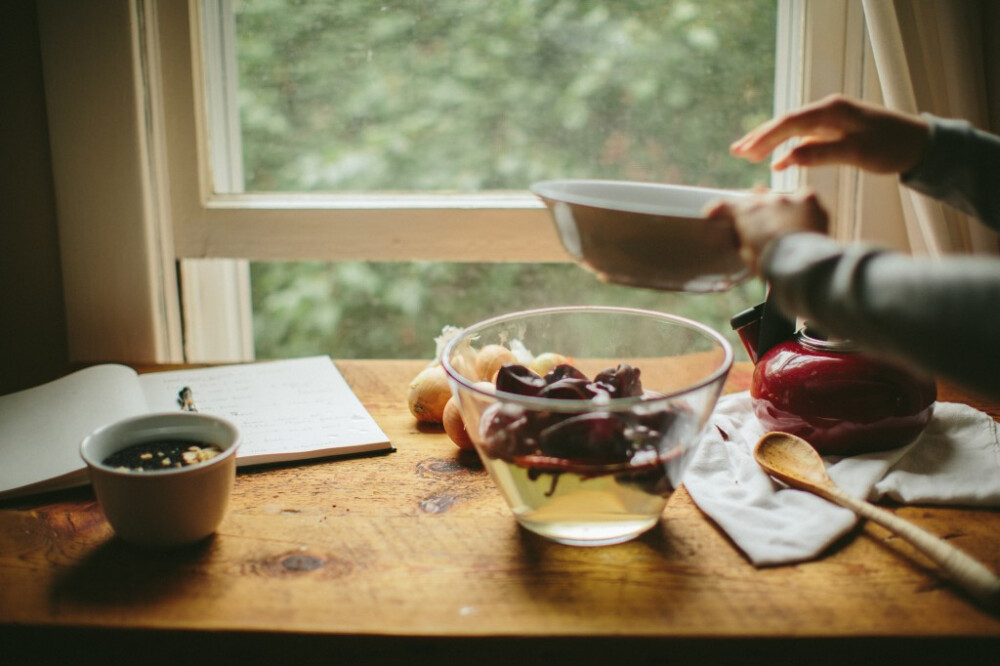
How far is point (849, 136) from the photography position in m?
0.69

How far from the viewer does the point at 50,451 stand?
0.78 meters

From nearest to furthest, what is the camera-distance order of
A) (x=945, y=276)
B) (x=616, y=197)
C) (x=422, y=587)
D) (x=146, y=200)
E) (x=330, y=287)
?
(x=945, y=276), (x=422, y=587), (x=616, y=197), (x=146, y=200), (x=330, y=287)

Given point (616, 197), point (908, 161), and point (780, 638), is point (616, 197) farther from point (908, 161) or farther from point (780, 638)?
point (780, 638)

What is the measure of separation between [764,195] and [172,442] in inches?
21.6

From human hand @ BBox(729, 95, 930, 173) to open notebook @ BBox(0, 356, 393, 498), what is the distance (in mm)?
508

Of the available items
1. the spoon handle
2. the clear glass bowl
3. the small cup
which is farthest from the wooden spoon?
the small cup

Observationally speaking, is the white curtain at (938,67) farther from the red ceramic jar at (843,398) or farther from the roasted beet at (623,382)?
A: the roasted beet at (623,382)

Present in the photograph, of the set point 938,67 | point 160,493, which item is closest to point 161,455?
point 160,493

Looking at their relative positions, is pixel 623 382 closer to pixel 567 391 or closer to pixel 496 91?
pixel 567 391

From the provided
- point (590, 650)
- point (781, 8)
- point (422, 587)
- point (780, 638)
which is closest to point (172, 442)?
point (422, 587)

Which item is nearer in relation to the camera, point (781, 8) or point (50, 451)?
point (50, 451)

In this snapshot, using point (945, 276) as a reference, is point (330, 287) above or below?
below

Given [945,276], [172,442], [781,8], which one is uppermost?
[781,8]

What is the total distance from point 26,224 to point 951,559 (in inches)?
51.0
